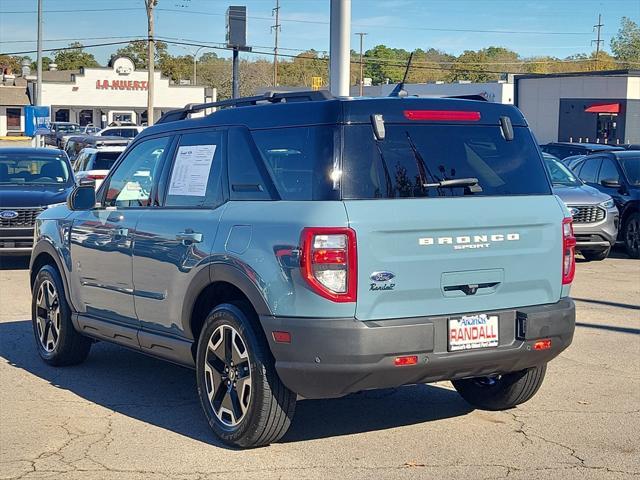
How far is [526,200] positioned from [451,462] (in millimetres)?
1640

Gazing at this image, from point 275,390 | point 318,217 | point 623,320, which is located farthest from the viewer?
point 623,320

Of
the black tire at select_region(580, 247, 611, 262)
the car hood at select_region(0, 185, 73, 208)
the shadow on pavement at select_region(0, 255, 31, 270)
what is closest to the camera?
the car hood at select_region(0, 185, 73, 208)

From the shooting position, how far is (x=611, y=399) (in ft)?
23.8

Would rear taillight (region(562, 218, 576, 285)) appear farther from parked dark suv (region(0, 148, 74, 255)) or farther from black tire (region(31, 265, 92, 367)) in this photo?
parked dark suv (region(0, 148, 74, 255))

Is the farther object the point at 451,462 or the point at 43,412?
the point at 43,412

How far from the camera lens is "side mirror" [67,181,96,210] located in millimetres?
7738

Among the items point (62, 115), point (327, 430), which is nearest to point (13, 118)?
point (62, 115)

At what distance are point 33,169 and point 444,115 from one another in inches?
464

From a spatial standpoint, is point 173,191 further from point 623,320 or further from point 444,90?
point 444,90

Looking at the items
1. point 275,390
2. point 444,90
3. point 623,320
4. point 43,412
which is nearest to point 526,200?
point 275,390

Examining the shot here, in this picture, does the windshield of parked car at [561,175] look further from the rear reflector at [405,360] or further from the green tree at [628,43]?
the green tree at [628,43]

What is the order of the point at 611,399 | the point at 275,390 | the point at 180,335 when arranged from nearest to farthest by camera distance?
the point at 275,390, the point at 180,335, the point at 611,399

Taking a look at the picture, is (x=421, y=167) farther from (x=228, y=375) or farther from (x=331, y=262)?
(x=228, y=375)

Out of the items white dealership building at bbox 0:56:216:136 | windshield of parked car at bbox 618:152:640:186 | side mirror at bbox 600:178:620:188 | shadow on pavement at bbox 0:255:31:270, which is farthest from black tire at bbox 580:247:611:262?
white dealership building at bbox 0:56:216:136
